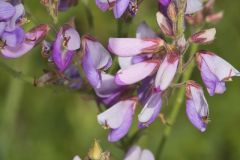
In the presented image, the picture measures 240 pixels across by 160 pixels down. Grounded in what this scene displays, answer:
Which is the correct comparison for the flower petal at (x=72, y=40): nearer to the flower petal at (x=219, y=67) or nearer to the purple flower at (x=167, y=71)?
the purple flower at (x=167, y=71)

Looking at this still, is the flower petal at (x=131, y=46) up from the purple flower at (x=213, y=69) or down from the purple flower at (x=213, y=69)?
up

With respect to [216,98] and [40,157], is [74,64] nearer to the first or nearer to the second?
[40,157]

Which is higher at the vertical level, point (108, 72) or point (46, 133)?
point (108, 72)

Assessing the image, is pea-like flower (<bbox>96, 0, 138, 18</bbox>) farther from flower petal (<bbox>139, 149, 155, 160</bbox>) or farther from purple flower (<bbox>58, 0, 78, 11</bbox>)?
flower petal (<bbox>139, 149, 155, 160</bbox>)

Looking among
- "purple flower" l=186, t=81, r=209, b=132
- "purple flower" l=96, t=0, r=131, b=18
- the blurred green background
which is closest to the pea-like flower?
"purple flower" l=96, t=0, r=131, b=18

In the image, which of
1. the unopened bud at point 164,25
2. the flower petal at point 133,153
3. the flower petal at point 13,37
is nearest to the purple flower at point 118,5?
the unopened bud at point 164,25

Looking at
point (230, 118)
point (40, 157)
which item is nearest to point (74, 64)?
point (40, 157)
